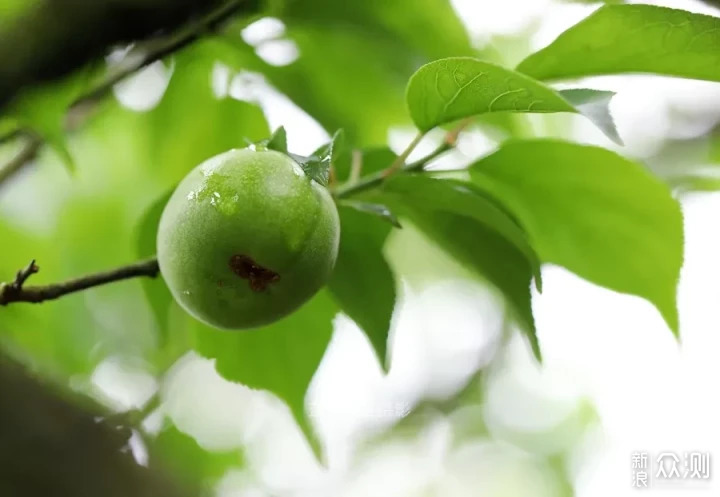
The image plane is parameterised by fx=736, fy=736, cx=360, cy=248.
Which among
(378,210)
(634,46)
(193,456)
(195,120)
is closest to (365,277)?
(378,210)

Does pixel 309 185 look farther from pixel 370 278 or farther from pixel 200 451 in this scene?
pixel 200 451

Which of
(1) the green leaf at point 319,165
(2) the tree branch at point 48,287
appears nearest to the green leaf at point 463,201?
(1) the green leaf at point 319,165

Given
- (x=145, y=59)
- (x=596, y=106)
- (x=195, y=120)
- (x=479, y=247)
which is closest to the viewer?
(x=596, y=106)

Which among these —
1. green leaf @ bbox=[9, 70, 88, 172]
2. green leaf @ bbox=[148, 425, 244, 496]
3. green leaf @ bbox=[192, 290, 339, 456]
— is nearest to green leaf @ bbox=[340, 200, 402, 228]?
green leaf @ bbox=[192, 290, 339, 456]

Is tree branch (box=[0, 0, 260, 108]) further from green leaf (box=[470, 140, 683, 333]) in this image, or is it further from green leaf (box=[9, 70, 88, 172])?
green leaf (box=[470, 140, 683, 333])

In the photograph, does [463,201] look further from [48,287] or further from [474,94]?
[48,287]

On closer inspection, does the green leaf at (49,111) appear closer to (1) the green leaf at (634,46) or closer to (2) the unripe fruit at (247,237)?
(2) the unripe fruit at (247,237)
